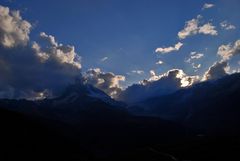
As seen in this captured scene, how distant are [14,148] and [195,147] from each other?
76150mm

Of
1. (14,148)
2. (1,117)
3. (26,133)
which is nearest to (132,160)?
(14,148)

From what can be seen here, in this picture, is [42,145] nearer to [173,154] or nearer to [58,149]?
[58,149]

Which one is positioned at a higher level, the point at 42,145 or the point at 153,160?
the point at 42,145

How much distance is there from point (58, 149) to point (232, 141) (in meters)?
86.4

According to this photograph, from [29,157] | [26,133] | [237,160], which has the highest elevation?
[26,133]

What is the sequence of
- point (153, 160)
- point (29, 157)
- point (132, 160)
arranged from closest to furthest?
1. point (153, 160)
2. point (132, 160)
3. point (29, 157)

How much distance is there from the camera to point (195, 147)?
536 feet

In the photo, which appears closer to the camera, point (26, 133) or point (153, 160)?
point (153, 160)

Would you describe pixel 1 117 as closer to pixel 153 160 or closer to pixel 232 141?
pixel 153 160

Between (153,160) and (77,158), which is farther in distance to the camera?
(77,158)

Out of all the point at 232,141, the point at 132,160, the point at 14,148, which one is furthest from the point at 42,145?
the point at 232,141

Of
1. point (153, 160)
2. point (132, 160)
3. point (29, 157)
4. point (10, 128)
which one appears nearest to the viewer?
point (153, 160)

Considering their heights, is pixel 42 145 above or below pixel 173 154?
above

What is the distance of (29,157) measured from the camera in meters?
163
